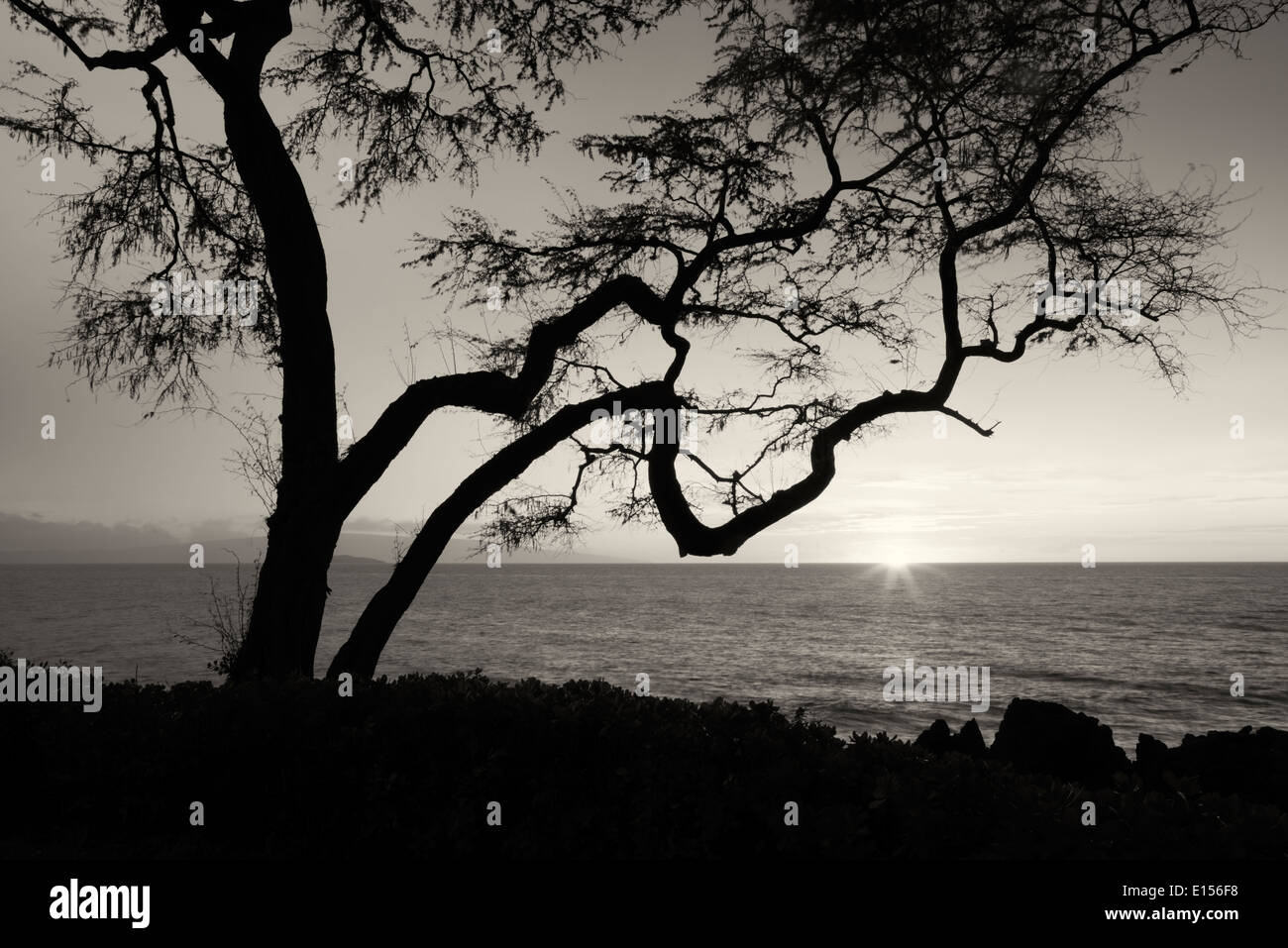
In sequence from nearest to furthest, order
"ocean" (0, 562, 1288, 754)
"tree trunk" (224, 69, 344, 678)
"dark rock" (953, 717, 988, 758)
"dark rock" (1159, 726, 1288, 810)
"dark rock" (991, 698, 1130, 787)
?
"tree trunk" (224, 69, 344, 678)
"dark rock" (1159, 726, 1288, 810)
"dark rock" (991, 698, 1130, 787)
"dark rock" (953, 717, 988, 758)
"ocean" (0, 562, 1288, 754)

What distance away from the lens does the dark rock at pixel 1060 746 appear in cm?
1566

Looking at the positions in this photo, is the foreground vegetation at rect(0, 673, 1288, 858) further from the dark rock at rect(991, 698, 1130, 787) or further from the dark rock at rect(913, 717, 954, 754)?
the dark rock at rect(913, 717, 954, 754)

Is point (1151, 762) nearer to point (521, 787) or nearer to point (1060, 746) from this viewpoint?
point (1060, 746)

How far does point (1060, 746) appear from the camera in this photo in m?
15.8

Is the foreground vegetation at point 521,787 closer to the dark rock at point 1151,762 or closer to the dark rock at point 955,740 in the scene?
the dark rock at point 955,740

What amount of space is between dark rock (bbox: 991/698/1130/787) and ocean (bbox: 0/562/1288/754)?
5.64 meters

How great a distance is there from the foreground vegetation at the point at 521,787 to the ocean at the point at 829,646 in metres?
8.59

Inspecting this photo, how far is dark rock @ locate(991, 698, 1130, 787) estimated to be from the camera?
15664 mm

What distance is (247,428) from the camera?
11312mm

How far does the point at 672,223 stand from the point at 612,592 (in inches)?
4890

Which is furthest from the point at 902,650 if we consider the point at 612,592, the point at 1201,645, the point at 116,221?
the point at 612,592

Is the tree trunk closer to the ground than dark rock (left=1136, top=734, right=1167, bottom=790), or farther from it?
farther from it

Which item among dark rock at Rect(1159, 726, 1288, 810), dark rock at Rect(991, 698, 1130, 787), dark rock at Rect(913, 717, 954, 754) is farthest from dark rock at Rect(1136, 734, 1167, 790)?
dark rock at Rect(913, 717, 954, 754)

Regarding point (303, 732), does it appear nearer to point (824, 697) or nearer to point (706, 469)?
point (706, 469)
